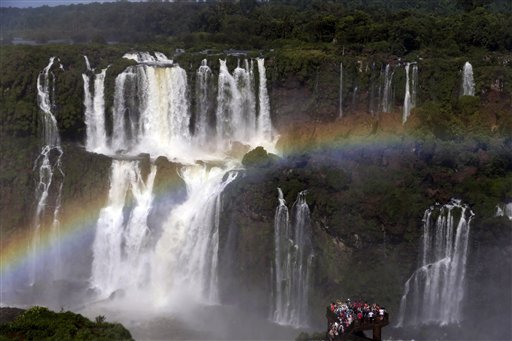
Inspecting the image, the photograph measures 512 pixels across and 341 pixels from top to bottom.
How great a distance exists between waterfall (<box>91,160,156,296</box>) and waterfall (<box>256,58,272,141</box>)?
704 cm

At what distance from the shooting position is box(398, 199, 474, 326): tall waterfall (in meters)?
23.8

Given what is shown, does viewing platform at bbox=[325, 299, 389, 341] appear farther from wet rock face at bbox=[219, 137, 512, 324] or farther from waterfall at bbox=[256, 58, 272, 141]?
waterfall at bbox=[256, 58, 272, 141]

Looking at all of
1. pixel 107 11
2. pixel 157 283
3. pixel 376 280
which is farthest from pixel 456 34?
pixel 107 11

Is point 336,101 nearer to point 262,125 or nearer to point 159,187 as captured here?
point 262,125

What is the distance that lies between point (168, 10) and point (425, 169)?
1551 inches

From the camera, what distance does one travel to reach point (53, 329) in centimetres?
1482

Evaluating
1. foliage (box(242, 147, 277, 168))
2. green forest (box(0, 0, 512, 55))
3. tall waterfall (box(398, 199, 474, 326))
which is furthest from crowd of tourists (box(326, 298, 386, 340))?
green forest (box(0, 0, 512, 55))

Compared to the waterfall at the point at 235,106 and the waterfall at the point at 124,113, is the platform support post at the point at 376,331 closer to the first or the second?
the waterfall at the point at 235,106

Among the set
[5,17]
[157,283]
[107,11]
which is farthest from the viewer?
[5,17]

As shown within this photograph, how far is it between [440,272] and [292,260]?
17.6ft

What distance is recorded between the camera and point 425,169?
25.7 meters

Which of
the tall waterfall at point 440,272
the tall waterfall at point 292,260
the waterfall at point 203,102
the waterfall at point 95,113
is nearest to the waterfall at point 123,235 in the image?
the waterfall at point 95,113

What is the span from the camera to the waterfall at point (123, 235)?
90.6 ft

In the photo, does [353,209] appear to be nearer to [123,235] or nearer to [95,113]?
[123,235]
